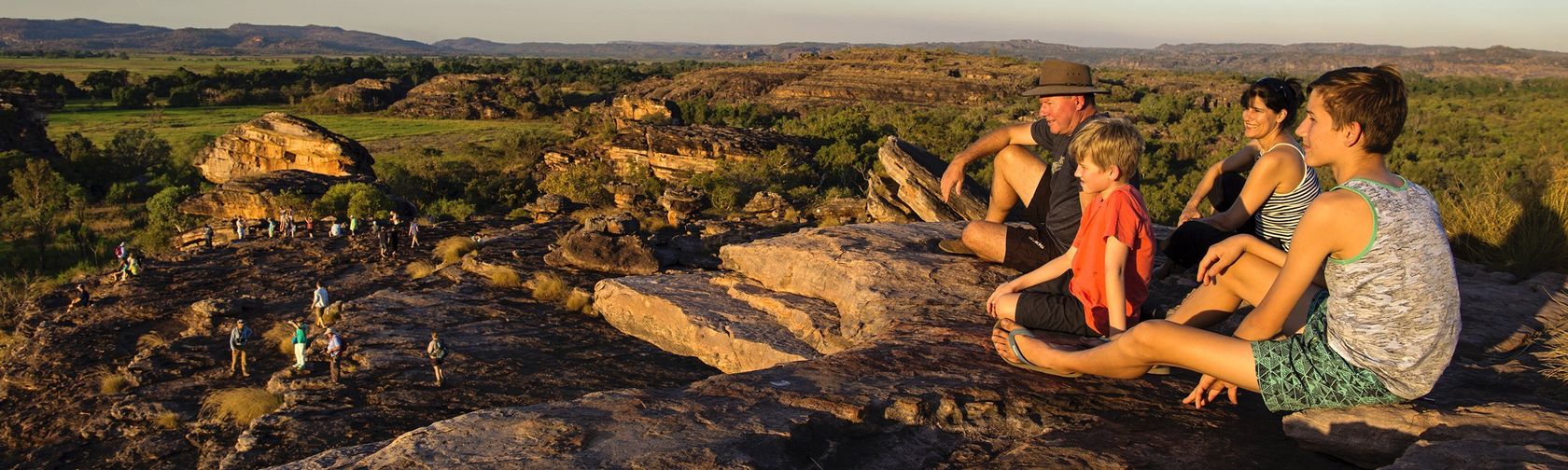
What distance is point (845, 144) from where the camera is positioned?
3234 cm

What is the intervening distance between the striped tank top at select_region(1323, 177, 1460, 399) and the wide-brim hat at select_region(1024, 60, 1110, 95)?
263cm

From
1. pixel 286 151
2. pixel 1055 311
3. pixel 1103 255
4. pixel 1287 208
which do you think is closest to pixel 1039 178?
pixel 1287 208

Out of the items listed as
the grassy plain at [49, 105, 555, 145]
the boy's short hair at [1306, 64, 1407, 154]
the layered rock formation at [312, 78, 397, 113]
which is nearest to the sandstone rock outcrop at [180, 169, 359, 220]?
the boy's short hair at [1306, 64, 1407, 154]

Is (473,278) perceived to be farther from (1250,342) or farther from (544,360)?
(1250,342)

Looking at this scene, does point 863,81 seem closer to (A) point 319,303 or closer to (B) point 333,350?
(A) point 319,303

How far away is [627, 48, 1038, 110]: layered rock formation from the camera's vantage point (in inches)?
2349

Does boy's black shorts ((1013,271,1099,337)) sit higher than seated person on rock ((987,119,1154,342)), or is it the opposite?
seated person on rock ((987,119,1154,342))

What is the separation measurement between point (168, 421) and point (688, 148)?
73.8 ft

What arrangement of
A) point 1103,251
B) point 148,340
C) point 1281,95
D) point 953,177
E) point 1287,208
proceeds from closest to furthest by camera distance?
point 1103,251
point 1287,208
point 1281,95
point 953,177
point 148,340

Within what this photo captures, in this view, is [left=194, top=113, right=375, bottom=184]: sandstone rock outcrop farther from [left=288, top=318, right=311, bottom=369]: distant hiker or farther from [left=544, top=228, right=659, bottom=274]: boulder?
[left=288, top=318, right=311, bottom=369]: distant hiker

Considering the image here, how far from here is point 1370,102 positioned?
2961mm

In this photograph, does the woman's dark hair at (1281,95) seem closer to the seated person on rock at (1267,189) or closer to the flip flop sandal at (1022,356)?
the seated person on rock at (1267,189)

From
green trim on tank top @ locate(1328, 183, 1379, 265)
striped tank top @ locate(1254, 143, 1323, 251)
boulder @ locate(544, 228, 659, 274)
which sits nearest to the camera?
green trim on tank top @ locate(1328, 183, 1379, 265)

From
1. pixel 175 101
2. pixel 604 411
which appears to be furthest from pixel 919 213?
pixel 175 101
